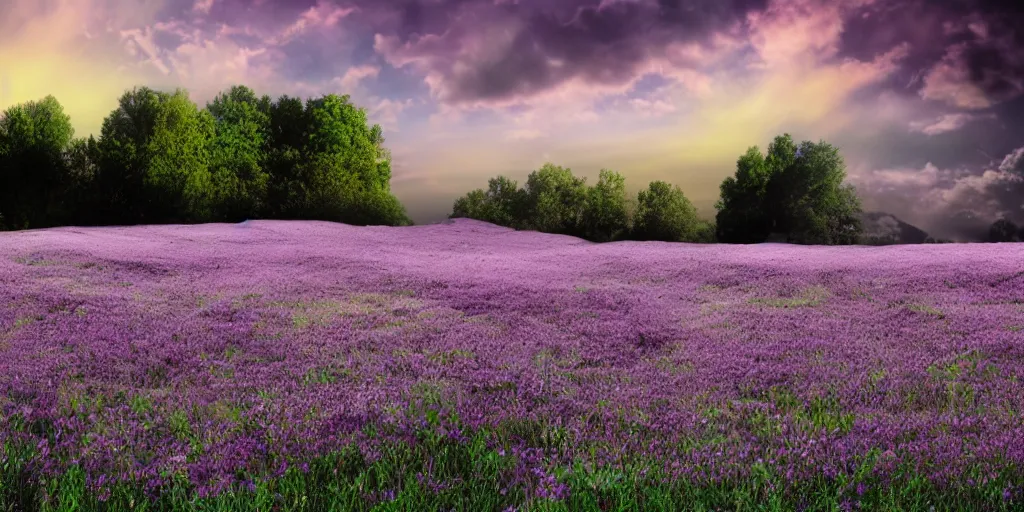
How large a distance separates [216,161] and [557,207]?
27.8 m

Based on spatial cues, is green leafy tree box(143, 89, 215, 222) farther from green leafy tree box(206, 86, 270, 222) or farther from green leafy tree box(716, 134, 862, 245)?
green leafy tree box(716, 134, 862, 245)

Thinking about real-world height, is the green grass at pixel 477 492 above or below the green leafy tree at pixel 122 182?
below

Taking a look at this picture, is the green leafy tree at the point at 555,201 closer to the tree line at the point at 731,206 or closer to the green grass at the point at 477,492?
the tree line at the point at 731,206

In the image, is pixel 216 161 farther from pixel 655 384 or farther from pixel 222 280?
pixel 655 384

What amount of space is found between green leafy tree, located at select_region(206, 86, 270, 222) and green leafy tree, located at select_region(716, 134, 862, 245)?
38215 mm

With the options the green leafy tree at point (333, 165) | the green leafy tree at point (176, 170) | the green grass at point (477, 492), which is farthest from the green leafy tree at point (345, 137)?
the green grass at point (477, 492)

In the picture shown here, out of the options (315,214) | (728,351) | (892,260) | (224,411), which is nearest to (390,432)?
(224,411)

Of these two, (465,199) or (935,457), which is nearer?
(935,457)

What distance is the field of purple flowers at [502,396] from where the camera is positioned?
4062 millimetres

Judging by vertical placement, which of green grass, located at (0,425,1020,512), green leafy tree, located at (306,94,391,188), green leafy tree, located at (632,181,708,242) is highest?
green leafy tree, located at (306,94,391,188)

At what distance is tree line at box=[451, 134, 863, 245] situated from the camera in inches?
2132

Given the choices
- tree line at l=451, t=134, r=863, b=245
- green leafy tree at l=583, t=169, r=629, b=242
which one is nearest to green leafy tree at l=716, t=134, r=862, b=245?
tree line at l=451, t=134, r=863, b=245

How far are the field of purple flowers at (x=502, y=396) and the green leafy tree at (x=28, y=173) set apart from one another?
34.7 meters

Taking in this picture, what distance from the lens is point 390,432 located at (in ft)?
16.1
